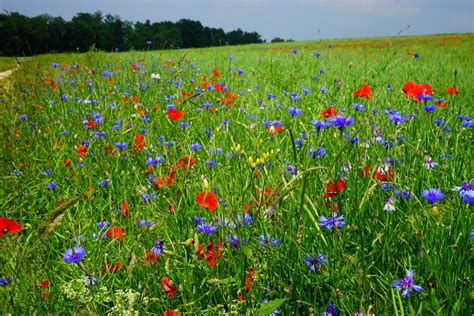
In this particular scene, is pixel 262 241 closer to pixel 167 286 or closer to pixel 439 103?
pixel 167 286

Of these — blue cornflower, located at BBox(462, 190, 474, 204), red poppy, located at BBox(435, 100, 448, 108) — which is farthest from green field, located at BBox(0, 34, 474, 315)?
red poppy, located at BBox(435, 100, 448, 108)

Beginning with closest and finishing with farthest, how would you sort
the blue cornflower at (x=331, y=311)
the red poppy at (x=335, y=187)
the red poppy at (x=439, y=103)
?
the blue cornflower at (x=331, y=311) < the red poppy at (x=335, y=187) < the red poppy at (x=439, y=103)

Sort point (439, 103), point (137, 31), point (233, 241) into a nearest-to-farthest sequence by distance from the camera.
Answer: point (233, 241) → point (439, 103) → point (137, 31)

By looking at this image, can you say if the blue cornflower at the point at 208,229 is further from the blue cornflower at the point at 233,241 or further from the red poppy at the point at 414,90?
the red poppy at the point at 414,90

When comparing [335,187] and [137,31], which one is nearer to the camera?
[335,187]

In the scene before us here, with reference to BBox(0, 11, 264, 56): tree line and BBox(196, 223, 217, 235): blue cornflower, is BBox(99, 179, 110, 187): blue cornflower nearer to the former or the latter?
BBox(196, 223, 217, 235): blue cornflower

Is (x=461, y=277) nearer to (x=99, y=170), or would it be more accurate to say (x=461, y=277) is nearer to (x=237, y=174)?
(x=237, y=174)

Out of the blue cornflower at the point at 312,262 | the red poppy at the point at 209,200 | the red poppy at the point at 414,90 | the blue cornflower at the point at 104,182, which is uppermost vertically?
the red poppy at the point at 414,90

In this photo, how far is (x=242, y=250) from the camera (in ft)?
3.59

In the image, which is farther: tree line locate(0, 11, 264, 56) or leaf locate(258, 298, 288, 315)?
tree line locate(0, 11, 264, 56)

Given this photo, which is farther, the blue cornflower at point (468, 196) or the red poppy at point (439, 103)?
the red poppy at point (439, 103)

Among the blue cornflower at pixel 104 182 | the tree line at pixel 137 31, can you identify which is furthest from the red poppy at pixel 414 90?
the tree line at pixel 137 31

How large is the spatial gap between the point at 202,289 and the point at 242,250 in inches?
11.9

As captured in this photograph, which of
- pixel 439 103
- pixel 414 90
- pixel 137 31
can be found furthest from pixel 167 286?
pixel 137 31
